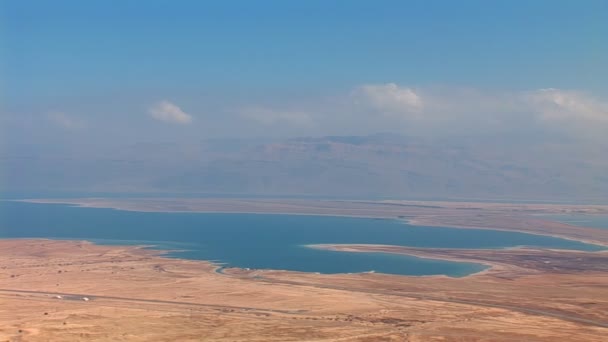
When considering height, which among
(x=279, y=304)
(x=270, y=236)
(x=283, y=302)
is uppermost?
(x=270, y=236)

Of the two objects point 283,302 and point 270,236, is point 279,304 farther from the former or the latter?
point 270,236

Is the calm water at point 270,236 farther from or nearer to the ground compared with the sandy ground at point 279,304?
farther from the ground

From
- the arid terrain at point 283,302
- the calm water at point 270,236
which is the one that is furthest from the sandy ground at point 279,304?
the calm water at point 270,236

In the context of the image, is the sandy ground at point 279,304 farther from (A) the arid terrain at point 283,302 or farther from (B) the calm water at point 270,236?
(B) the calm water at point 270,236

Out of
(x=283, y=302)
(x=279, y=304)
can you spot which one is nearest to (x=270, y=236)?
(x=283, y=302)

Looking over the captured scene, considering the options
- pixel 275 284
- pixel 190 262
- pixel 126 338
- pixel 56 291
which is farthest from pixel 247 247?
pixel 126 338
